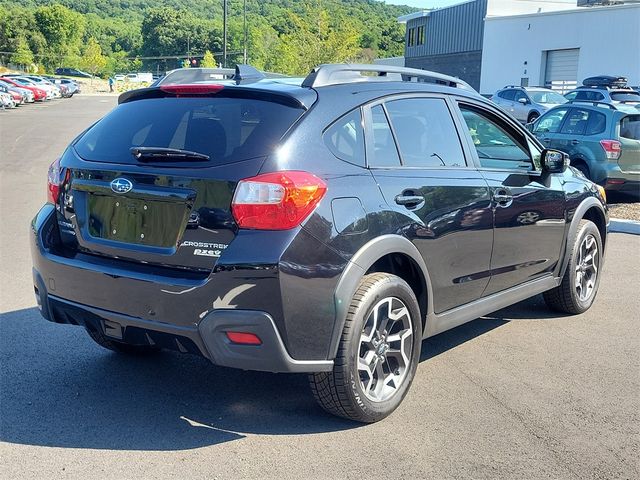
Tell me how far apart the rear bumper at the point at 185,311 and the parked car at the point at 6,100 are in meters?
43.7

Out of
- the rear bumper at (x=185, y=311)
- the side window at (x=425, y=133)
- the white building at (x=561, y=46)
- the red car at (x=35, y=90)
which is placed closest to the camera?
the rear bumper at (x=185, y=311)

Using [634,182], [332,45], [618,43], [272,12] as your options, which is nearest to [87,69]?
[272,12]

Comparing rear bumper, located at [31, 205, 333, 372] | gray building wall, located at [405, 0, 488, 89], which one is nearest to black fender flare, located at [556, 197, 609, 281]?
rear bumper, located at [31, 205, 333, 372]

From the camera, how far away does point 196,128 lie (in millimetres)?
3674

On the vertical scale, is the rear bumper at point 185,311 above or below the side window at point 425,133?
below

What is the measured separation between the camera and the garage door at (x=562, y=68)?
42.9 meters

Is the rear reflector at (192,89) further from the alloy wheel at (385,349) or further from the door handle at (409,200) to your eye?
the alloy wheel at (385,349)

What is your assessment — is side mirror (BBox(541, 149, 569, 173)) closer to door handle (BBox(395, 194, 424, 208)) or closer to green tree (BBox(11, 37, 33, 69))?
door handle (BBox(395, 194, 424, 208))

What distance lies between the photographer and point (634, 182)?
1136 centimetres

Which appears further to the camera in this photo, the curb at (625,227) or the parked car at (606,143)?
the parked car at (606,143)

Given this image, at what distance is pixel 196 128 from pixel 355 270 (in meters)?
1.11

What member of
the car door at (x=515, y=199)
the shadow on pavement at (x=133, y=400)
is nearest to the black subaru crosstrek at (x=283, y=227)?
the car door at (x=515, y=199)

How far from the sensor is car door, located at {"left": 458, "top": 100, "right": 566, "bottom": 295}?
4.74 metres

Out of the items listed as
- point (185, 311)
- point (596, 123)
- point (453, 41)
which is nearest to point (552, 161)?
point (185, 311)
